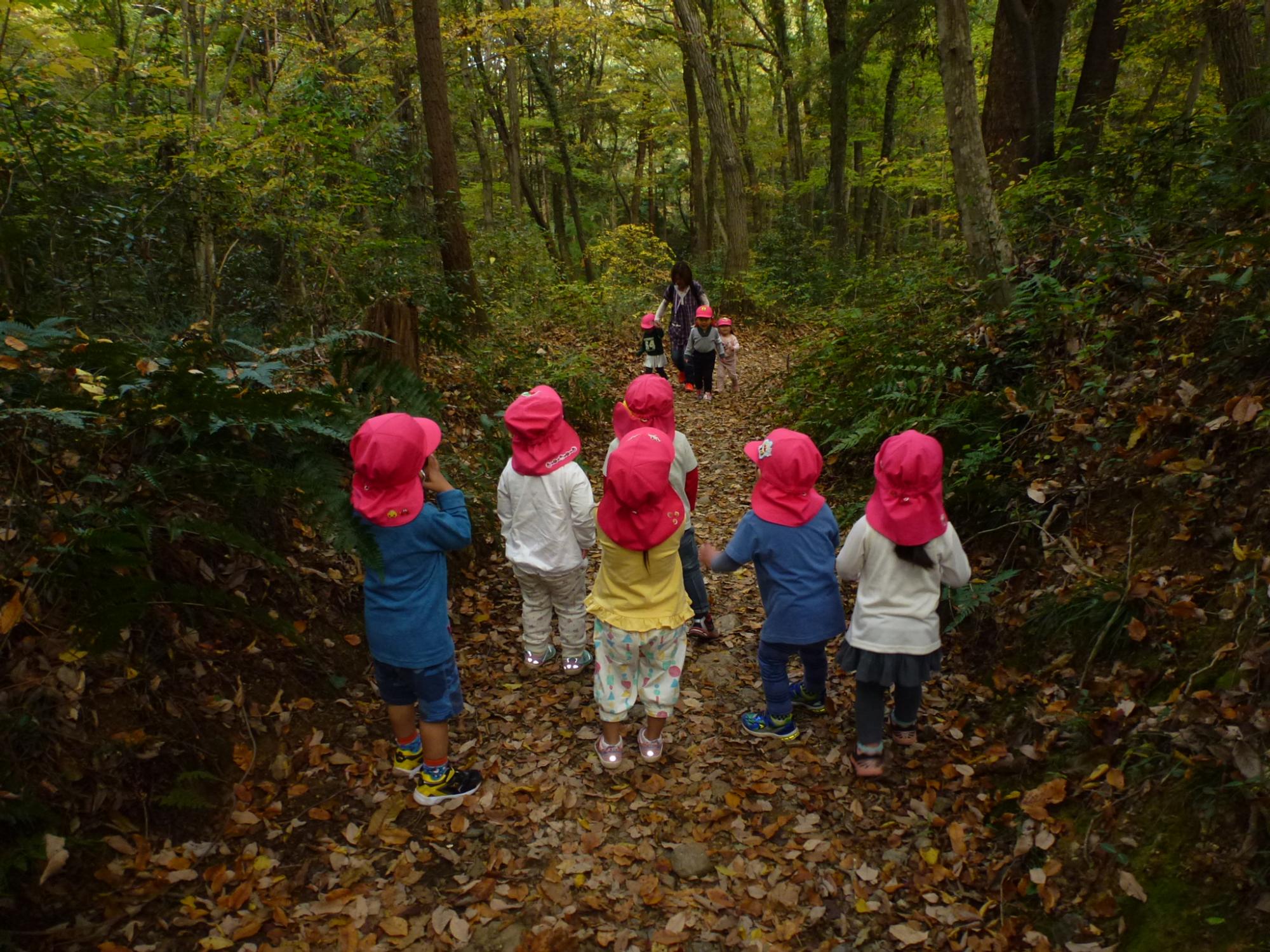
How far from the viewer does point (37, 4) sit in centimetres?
634

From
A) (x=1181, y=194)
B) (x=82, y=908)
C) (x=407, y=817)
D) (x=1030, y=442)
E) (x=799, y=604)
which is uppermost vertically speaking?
(x=1181, y=194)

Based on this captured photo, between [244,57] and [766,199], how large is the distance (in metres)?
21.0

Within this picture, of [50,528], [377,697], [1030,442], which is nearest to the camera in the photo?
[50,528]

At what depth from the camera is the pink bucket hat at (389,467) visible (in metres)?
3.27

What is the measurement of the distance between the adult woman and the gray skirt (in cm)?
736

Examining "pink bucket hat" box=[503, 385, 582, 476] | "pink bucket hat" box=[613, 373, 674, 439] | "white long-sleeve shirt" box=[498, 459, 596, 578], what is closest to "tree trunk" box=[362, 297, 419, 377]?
"pink bucket hat" box=[503, 385, 582, 476]

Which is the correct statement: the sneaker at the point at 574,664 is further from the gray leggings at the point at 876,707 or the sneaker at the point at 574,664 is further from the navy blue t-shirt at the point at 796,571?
the gray leggings at the point at 876,707

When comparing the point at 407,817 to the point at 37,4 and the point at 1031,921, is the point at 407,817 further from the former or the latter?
the point at 37,4

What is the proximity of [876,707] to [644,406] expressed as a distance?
7.33 feet

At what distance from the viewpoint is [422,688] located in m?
3.55

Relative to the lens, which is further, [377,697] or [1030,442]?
[1030,442]

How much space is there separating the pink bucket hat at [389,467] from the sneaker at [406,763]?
4.38 ft

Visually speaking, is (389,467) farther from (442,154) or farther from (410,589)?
(442,154)

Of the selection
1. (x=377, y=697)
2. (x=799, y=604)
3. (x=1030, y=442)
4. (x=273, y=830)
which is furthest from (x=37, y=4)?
(x=1030, y=442)
